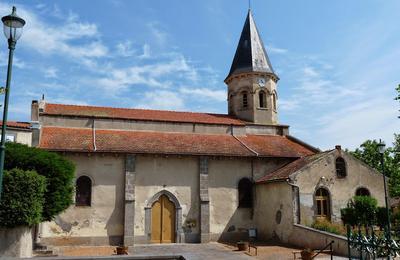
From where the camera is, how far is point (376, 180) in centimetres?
2227

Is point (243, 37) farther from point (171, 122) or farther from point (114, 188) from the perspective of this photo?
point (114, 188)

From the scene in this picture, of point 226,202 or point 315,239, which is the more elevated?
point 226,202

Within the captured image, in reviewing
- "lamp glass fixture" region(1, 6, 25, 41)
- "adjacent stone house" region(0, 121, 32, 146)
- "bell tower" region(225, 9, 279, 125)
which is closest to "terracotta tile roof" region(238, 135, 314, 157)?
"bell tower" region(225, 9, 279, 125)

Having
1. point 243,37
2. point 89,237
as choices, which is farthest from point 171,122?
point 243,37

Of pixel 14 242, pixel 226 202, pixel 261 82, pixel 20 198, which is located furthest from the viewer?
pixel 261 82

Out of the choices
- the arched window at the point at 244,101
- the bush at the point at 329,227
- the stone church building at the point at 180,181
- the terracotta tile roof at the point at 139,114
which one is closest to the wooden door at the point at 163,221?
the stone church building at the point at 180,181

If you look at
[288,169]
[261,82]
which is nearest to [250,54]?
[261,82]

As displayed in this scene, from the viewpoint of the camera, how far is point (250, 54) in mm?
30734

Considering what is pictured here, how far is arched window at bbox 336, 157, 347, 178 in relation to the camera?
2172cm

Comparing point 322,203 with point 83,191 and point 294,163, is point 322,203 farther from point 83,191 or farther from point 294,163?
point 83,191

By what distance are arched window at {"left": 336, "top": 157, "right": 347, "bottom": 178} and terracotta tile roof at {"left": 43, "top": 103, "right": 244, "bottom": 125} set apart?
7925mm

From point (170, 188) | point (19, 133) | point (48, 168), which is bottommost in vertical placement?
point (170, 188)

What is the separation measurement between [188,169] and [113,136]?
16.4 feet

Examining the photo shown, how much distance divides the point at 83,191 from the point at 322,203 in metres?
13.3
